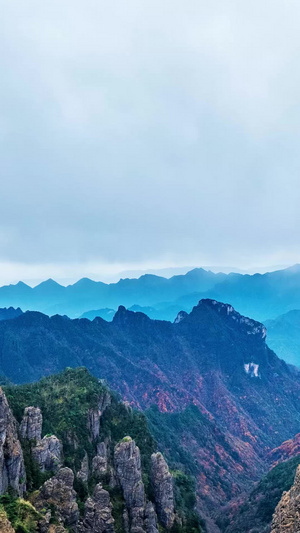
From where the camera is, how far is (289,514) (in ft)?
66.5

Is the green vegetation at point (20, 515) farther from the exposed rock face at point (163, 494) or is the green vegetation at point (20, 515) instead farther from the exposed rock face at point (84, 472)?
the exposed rock face at point (163, 494)

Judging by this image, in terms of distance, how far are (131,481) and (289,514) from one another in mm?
24674

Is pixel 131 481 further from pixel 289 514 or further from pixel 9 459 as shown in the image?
pixel 289 514

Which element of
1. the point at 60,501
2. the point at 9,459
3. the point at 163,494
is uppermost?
the point at 9,459

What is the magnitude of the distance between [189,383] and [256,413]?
1353 inches

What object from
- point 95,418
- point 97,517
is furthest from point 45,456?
point 95,418

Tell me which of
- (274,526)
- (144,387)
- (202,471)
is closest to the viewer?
(274,526)

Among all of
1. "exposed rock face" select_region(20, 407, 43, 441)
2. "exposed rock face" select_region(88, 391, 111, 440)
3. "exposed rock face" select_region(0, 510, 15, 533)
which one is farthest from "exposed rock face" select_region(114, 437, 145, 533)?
"exposed rock face" select_region(0, 510, 15, 533)

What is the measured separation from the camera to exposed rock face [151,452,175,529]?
42.3 meters

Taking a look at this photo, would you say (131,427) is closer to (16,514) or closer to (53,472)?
(53,472)

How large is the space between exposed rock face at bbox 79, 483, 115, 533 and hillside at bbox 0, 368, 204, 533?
0.07 meters

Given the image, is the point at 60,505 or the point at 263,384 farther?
the point at 263,384

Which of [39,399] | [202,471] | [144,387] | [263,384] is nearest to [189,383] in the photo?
[144,387]

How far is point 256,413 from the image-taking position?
173 metres
